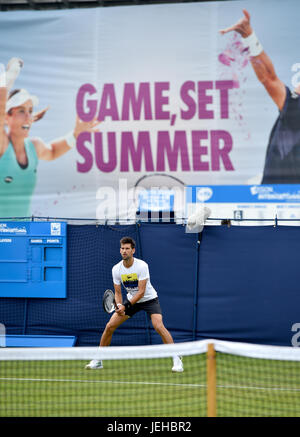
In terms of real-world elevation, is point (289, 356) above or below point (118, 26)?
below

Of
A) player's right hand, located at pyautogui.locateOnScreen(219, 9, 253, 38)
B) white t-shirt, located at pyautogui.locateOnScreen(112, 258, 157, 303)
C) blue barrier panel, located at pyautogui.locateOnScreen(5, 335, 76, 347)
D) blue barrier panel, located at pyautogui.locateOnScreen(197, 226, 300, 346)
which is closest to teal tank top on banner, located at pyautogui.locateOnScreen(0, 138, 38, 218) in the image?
blue barrier panel, located at pyautogui.locateOnScreen(5, 335, 76, 347)

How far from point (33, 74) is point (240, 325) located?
27.3ft

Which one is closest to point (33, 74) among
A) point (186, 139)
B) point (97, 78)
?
point (97, 78)

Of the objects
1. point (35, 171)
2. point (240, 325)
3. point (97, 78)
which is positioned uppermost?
point (97, 78)

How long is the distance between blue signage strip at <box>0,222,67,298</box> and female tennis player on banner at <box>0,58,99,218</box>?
4187 millimetres

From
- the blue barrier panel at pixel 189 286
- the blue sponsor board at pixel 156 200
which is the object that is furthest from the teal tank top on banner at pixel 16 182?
the blue barrier panel at pixel 189 286

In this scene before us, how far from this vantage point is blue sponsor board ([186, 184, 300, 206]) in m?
14.0

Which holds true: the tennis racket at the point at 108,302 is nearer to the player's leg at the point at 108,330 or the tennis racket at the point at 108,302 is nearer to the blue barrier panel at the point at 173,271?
the player's leg at the point at 108,330

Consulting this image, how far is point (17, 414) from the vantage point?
584 centimetres

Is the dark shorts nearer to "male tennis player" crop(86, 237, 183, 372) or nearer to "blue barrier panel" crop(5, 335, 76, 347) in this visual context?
"male tennis player" crop(86, 237, 183, 372)

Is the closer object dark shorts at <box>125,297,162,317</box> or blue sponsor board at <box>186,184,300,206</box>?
dark shorts at <box>125,297,162,317</box>

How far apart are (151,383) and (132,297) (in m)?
1.30
